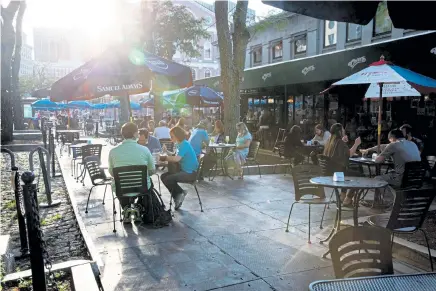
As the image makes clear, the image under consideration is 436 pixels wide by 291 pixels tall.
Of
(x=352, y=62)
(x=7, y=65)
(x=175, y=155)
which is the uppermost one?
(x=7, y=65)

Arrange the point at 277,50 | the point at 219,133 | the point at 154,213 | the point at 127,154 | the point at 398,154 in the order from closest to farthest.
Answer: the point at 127,154 → the point at 154,213 → the point at 398,154 → the point at 219,133 → the point at 277,50

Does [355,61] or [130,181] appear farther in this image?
[355,61]

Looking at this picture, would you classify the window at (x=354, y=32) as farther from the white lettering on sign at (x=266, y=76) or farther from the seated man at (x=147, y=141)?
the seated man at (x=147, y=141)

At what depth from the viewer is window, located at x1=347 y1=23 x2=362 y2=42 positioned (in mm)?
16516

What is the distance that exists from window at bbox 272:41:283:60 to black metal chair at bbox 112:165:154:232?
18424mm

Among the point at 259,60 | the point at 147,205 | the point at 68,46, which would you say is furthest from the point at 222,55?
the point at 68,46

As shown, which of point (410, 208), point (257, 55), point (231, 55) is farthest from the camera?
point (257, 55)

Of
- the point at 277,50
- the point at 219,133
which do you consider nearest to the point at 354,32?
the point at 277,50

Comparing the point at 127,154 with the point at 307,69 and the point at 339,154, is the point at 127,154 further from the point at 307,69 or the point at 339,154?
the point at 307,69

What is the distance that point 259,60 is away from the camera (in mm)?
25469

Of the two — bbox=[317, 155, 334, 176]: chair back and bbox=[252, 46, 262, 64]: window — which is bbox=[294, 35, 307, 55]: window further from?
bbox=[317, 155, 334, 176]: chair back

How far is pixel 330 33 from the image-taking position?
18578mm

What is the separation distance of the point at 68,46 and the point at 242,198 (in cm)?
7080

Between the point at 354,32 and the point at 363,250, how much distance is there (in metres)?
16.0
